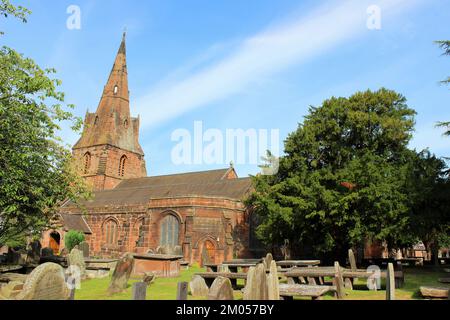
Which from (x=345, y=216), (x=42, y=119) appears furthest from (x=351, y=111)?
(x=42, y=119)

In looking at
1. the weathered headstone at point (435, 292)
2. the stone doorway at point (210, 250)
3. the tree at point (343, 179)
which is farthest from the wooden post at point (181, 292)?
the stone doorway at point (210, 250)

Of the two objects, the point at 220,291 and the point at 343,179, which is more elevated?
the point at 343,179

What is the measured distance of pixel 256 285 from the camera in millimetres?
8234

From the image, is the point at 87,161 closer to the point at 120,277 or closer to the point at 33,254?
the point at 33,254

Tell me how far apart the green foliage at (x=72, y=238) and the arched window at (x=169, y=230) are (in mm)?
10562

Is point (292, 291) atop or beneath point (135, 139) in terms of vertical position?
beneath

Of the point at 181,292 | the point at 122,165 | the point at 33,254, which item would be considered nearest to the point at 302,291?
the point at 181,292

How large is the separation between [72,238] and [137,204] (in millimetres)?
7275

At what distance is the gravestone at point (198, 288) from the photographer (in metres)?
12.7

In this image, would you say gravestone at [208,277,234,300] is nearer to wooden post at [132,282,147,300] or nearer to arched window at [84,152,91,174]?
wooden post at [132,282,147,300]

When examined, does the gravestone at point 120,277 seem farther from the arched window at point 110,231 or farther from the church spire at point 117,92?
the church spire at point 117,92
